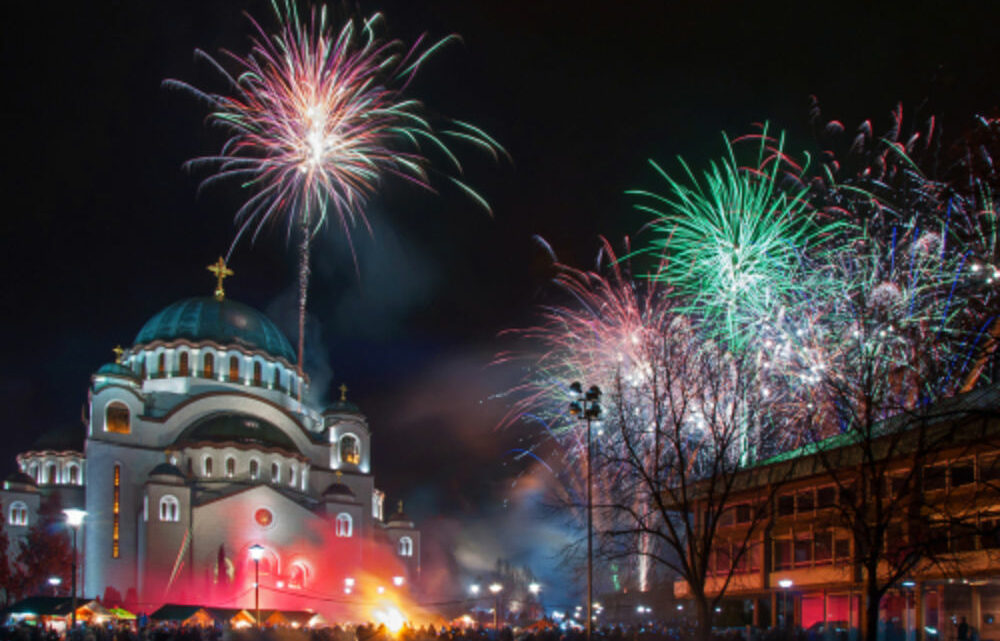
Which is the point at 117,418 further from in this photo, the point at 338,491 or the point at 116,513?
the point at 338,491

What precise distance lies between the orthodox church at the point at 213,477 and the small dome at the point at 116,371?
14cm

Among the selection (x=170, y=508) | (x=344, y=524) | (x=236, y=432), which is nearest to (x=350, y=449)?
(x=344, y=524)

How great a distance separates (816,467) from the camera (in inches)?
1060

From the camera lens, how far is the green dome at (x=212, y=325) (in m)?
68.8

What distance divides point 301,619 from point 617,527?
18795 mm

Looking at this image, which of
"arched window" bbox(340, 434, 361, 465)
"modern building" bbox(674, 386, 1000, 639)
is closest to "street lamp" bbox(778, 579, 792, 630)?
"modern building" bbox(674, 386, 1000, 639)

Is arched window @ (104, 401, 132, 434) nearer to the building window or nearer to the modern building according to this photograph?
the building window

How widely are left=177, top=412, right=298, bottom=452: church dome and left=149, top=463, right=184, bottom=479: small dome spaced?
12.1ft

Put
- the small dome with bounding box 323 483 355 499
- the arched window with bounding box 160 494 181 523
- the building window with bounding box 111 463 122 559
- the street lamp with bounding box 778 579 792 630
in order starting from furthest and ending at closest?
the small dome with bounding box 323 483 355 499 → the arched window with bounding box 160 494 181 523 → the building window with bounding box 111 463 122 559 → the street lamp with bounding box 778 579 792 630

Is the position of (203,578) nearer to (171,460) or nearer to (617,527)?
(171,460)

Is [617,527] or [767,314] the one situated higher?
[767,314]

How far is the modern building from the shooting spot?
21781 mm

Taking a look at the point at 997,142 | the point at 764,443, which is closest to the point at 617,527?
the point at 764,443

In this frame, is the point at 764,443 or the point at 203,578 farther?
the point at 203,578
